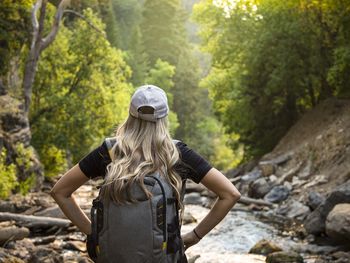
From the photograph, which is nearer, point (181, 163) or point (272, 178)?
point (181, 163)

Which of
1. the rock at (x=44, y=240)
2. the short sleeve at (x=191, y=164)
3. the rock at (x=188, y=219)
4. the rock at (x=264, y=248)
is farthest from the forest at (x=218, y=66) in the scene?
the short sleeve at (x=191, y=164)

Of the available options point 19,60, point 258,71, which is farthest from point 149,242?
point 258,71

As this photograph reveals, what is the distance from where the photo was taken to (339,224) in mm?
11250

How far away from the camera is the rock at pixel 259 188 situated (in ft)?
69.8

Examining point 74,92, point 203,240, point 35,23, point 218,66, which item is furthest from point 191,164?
point 218,66

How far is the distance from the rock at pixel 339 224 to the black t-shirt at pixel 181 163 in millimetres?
8485

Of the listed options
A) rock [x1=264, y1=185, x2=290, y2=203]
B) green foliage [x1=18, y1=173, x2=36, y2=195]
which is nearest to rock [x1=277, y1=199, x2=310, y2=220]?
rock [x1=264, y1=185, x2=290, y2=203]

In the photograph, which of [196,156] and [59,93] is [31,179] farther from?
[196,156]

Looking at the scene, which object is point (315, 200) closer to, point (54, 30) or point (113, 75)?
point (54, 30)

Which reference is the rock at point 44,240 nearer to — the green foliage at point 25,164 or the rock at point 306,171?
the green foliage at point 25,164

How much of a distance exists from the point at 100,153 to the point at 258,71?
1031 inches

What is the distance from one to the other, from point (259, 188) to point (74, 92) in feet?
31.7

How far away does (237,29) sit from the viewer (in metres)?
31.9

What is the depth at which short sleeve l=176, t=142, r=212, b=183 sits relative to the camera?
3.29m
